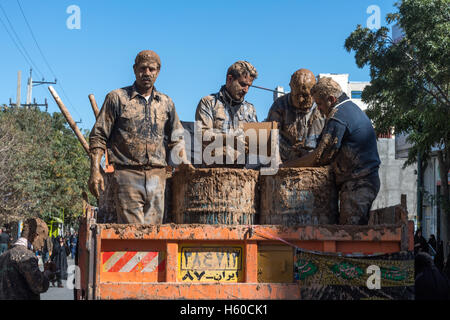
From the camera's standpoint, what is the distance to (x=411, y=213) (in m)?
40.6

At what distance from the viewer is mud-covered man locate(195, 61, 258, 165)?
6.18 meters

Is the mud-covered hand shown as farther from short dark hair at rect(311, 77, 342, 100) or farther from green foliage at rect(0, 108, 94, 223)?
green foliage at rect(0, 108, 94, 223)

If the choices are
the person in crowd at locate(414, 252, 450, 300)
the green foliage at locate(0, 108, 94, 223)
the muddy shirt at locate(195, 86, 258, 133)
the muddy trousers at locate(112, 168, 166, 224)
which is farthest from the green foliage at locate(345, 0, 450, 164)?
the green foliage at locate(0, 108, 94, 223)

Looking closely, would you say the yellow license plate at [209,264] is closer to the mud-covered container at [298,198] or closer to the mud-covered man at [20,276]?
the mud-covered container at [298,198]

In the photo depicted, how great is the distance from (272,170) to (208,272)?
1196 mm

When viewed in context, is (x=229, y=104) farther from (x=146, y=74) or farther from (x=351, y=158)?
(x=351, y=158)

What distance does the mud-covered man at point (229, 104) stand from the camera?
243 inches

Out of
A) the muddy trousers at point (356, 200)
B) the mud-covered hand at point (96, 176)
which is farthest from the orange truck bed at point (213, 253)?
the mud-covered hand at point (96, 176)

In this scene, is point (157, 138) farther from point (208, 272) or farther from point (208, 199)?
point (208, 272)

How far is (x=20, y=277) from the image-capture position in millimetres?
5145

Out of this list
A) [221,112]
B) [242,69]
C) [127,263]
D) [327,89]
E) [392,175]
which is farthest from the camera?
[392,175]

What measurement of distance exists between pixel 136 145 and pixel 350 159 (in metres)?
1.72

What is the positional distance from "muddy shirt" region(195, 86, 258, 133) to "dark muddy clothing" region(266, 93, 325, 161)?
296mm

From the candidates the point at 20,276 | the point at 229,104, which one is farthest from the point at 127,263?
the point at 229,104
